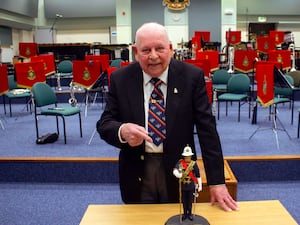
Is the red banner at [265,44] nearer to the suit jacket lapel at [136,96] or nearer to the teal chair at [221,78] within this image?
the teal chair at [221,78]

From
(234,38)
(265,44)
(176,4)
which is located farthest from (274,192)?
(176,4)

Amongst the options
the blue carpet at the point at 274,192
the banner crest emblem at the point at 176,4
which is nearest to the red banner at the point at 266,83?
the blue carpet at the point at 274,192

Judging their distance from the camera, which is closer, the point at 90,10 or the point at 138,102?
the point at 138,102

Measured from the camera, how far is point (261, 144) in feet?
14.9

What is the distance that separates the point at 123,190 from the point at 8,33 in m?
13.8

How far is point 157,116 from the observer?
1668mm

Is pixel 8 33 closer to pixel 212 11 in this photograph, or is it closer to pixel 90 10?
pixel 90 10

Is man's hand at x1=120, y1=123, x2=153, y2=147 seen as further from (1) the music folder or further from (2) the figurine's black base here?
(1) the music folder

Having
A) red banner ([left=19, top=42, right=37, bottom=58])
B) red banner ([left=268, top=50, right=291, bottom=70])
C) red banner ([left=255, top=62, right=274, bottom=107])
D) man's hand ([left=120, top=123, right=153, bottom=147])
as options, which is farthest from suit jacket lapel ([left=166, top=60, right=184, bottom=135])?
red banner ([left=19, top=42, right=37, bottom=58])

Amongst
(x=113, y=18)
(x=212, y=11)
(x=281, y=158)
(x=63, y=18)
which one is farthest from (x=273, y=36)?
(x=63, y=18)

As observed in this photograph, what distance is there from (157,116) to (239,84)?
449cm

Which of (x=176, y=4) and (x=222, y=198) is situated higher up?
(x=176, y=4)

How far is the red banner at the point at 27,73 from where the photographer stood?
229 inches

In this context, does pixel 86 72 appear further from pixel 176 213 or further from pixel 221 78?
pixel 176 213
